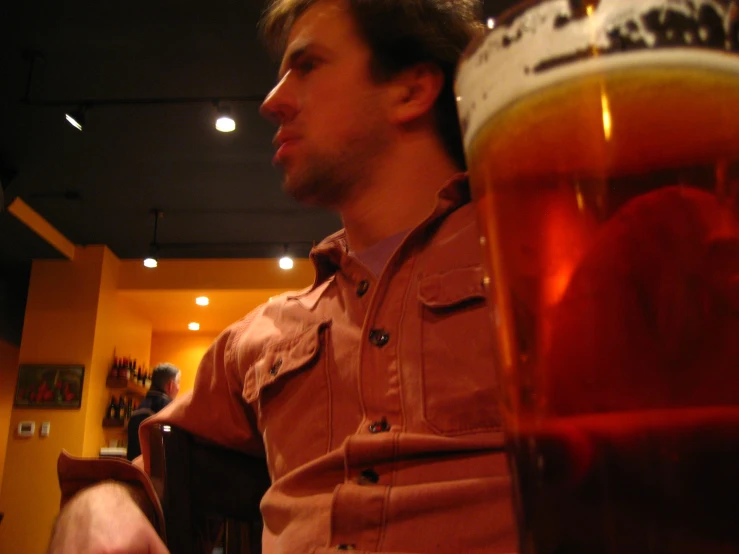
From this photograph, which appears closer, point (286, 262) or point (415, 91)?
point (415, 91)

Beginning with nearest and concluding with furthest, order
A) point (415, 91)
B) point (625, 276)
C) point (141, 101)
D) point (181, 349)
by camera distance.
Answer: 1. point (625, 276)
2. point (415, 91)
3. point (141, 101)
4. point (181, 349)

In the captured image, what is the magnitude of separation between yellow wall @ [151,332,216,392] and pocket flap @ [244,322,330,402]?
642 centimetres

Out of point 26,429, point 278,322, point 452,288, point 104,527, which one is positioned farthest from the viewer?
point 26,429

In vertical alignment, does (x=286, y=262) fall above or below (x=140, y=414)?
above

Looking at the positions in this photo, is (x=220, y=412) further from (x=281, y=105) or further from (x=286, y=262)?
(x=286, y=262)

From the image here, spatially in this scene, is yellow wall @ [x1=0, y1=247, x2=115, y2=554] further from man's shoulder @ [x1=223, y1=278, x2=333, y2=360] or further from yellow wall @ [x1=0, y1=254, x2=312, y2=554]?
man's shoulder @ [x1=223, y1=278, x2=333, y2=360]

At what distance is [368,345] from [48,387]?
5049mm

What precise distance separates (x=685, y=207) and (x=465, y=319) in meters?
0.50

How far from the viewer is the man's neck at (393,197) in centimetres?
89

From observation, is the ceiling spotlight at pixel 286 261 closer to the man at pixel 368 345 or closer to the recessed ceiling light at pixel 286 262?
the recessed ceiling light at pixel 286 262

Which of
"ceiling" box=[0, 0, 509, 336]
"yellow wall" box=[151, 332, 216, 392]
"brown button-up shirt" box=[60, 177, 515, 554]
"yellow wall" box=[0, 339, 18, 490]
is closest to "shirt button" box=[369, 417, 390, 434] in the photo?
"brown button-up shirt" box=[60, 177, 515, 554]

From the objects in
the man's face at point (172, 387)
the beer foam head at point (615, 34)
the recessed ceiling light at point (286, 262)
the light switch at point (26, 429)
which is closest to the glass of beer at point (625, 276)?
the beer foam head at point (615, 34)

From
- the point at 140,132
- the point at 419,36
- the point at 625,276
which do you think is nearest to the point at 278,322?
the point at 419,36

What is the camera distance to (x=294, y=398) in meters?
0.76
